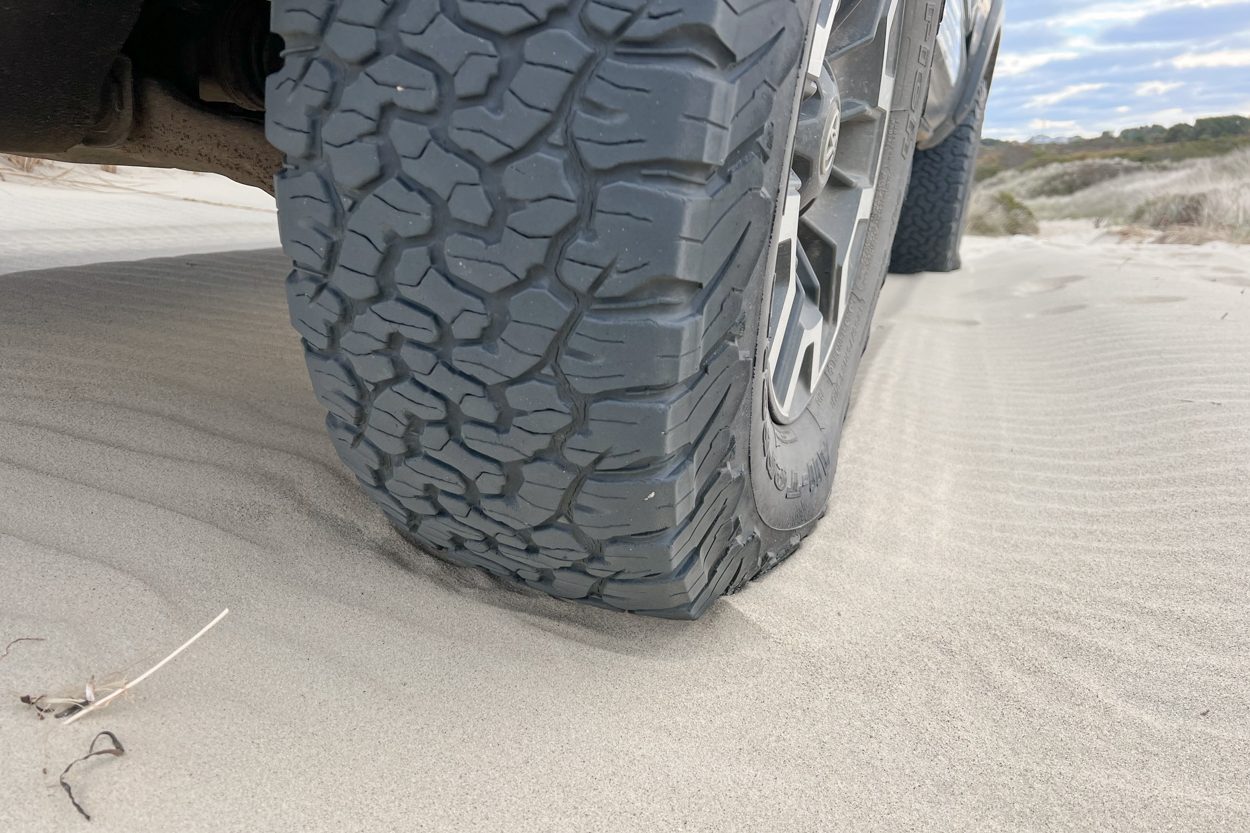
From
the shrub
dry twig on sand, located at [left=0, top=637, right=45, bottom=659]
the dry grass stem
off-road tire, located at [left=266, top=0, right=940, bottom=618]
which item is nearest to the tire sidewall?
off-road tire, located at [left=266, top=0, right=940, bottom=618]

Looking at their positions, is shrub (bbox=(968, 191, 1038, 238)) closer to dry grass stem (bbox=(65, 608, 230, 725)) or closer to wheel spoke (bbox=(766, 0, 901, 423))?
wheel spoke (bbox=(766, 0, 901, 423))

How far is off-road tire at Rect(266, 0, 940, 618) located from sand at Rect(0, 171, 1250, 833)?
0.63 ft

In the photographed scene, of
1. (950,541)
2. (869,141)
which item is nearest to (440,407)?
(950,541)

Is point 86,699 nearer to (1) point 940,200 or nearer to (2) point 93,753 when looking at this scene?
(2) point 93,753

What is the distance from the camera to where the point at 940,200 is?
485cm

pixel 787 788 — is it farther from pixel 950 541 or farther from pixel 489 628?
pixel 950 541

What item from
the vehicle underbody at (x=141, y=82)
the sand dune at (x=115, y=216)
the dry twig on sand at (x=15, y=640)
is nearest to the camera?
the dry twig on sand at (x=15, y=640)

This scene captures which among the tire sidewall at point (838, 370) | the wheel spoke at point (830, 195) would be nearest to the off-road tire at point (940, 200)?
the tire sidewall at point (838, 370)

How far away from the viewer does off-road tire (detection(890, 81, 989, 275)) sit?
14.8ft

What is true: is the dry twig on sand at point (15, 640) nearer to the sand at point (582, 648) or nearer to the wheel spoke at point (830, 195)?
the sand at point (582, 648)

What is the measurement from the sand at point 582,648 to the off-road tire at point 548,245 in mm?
191

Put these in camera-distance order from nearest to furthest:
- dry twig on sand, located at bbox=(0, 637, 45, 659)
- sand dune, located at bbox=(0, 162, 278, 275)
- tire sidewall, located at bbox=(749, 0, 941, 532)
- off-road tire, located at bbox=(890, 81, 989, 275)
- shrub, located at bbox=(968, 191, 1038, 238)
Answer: dry twig on sand, located at bbox=(0, 637, 45, 659) → tire sidewall, located at bbox=(749, 0, 941, 532) → sand dune, located at bbox=(0, 162, 278, 275) → off-road tire, located at bbox=(890, 81, 989, 275) → shrub, located at bbox=(968, 191, 1038, 238)

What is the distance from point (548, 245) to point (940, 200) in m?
4.42

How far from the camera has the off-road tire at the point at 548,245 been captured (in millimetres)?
864
